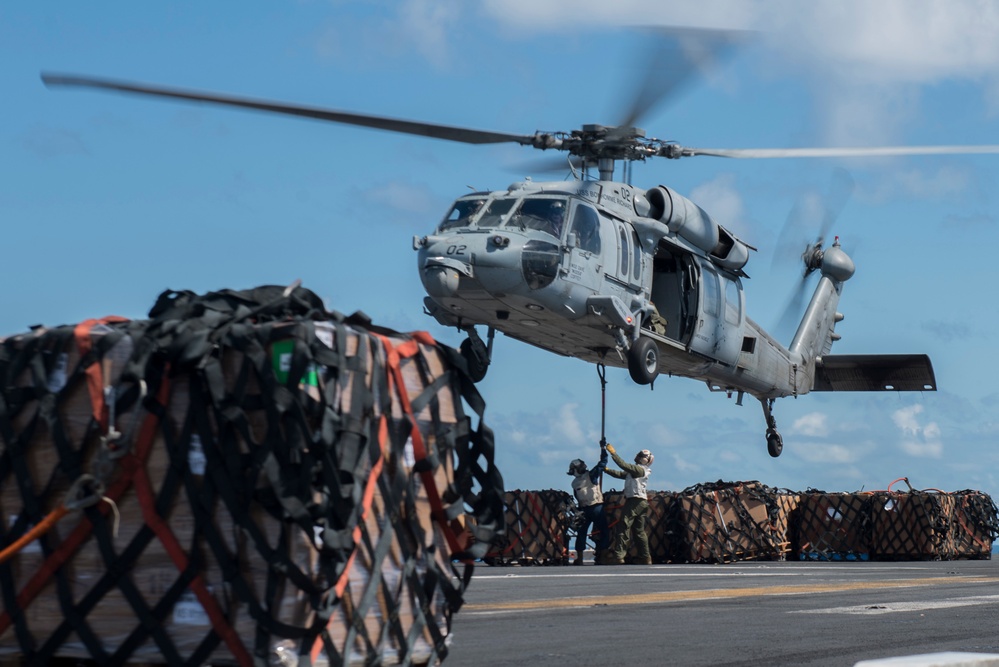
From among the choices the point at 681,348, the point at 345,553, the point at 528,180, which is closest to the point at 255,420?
the point at 345,553

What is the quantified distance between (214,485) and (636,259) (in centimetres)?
1737

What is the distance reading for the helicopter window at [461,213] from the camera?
21.0 m

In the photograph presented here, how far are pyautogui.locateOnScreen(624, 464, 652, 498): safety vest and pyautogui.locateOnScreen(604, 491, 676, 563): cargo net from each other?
2315 millimetres

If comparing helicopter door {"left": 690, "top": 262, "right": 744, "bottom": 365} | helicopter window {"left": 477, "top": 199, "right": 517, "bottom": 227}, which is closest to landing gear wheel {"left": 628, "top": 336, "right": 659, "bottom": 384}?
helicopter door {"left": 690, "top": 262, "right": 744, "bottom": 365}

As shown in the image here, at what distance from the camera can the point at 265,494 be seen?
523cm

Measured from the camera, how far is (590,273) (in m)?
21.0

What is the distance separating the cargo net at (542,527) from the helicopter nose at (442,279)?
6.65m

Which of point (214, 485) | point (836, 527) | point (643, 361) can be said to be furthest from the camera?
Result: point (836, 527)

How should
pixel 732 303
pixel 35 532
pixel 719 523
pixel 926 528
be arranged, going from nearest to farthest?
pixel 35 532, pixel 732 303, pixel 719 523, pixel 926 528

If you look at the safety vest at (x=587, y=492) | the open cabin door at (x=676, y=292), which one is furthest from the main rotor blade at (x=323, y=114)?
the safety vest at (x=587, y=492)

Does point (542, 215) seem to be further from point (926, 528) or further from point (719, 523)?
point (926, 528)

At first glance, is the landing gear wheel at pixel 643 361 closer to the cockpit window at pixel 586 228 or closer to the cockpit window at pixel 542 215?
the cockpit window at pixel 586 228

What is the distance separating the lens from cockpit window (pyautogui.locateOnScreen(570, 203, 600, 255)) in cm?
2097

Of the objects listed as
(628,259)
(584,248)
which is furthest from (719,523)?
(584,248)
